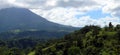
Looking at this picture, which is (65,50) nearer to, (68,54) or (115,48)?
(68,54)

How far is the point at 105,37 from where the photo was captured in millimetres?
194875

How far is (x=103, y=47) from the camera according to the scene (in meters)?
178

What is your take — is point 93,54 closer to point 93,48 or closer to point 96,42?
point 93,48

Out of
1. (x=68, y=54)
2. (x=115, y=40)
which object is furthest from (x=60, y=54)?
(x=115, y=40)

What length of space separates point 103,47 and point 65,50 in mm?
28848

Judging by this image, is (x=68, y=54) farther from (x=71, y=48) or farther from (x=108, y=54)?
(x=108, y=54)

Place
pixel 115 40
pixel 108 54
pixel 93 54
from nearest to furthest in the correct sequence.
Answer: pixel 108 54 → pixel 93 54 → pixel 115 40

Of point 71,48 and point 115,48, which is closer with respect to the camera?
point 115,48

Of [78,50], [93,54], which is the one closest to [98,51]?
[93,54]

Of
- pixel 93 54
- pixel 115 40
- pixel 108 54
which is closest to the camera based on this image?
pixel 108 54

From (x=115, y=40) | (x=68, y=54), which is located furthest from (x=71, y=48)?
(x=115, y=40)

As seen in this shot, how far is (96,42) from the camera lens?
185750 millimetres

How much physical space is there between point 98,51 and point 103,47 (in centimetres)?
726

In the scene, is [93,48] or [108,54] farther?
[93,48]
